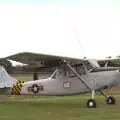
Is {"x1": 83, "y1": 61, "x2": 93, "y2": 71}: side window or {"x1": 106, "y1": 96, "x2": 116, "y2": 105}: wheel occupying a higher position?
{"x1": 83, "y1": 61, "x2": 93, "y2": 71}: side window

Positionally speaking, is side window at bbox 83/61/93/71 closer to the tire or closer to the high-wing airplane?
the high-wing airplane

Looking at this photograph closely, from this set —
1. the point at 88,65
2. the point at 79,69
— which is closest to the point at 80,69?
the point at 79,69

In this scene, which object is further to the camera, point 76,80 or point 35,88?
point 35,88

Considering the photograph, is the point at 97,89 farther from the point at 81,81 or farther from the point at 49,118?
the point at 49,118

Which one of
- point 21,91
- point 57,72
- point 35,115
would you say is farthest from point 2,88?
point 35,115

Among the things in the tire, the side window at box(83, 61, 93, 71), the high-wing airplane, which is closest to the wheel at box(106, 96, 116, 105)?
the high-wing airplane

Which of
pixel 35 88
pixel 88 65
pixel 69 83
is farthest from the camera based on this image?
pixel 35 88

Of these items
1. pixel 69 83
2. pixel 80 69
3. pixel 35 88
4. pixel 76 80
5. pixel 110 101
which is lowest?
pixel 110 101

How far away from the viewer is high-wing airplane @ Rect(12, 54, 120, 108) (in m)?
21.1

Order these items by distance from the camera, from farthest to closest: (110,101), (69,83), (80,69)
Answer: (69,83) < (110,101) < (80,69)

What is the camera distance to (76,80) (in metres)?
21.8

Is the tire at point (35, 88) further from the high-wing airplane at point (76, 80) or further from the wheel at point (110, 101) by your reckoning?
the wheel at point (110, 101)

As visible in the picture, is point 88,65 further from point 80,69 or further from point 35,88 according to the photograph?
point 35,88

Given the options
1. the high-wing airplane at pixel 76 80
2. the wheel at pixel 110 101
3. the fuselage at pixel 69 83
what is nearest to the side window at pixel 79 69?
the high-wing airplane at pixel 76 80
